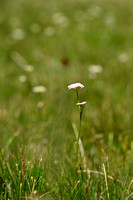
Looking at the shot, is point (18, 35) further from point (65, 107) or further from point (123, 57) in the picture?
point (65, 107)

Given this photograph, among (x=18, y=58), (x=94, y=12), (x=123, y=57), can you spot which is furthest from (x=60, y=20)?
(x=123, y=57)

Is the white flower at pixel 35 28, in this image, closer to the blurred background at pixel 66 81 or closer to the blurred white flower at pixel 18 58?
the blurred background at pixel 66 81

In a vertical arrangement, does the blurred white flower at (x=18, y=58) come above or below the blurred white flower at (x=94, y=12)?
below

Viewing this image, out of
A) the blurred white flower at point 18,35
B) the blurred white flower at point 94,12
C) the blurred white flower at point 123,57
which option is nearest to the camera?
the blurred white flower at point 123,57

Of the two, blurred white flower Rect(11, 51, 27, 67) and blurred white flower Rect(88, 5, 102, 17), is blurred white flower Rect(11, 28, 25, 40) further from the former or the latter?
blurred white flower Rect(88, 5, 102, 17)

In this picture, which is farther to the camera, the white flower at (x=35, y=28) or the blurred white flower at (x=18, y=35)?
the white flower at (x=35, y=28)

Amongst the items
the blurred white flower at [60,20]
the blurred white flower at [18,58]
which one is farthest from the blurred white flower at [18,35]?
the blurred white flower at [60,20]

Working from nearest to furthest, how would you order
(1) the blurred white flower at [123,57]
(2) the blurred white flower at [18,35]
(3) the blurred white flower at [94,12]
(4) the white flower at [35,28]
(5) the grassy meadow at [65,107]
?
(5) the grassy meadow at [65,107] < (1) the blurred white flower at [123,57] < (2) the blurred white flower at [18,35] < (4) the white flower at [35,28] < (3) the blurred white flower at [94,12]

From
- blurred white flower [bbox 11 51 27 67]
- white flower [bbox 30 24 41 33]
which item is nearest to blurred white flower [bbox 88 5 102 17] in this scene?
white flower [bbox 30 24 41 33]
